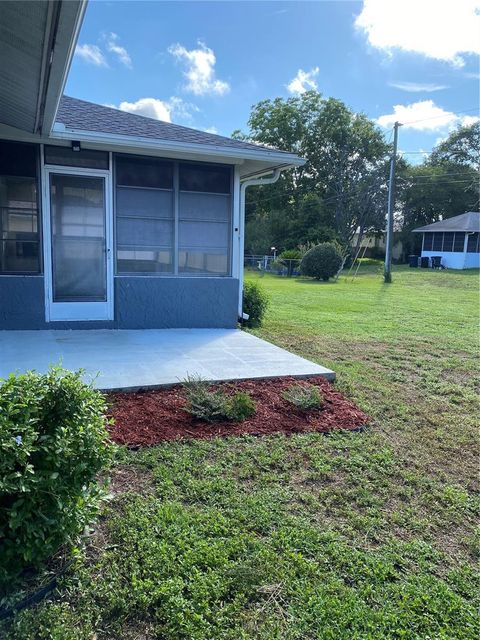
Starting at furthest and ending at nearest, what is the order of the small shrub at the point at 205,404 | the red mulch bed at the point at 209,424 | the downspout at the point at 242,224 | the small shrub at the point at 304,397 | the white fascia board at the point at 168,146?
the downspout at the point at 242,224 < the white fascia board at the point at 168,146 < the small shrub at the point at 304,397 < the small shrub at the point at 205,404 < the red mulch bed at the point at 209,424

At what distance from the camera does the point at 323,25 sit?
8.59 meters

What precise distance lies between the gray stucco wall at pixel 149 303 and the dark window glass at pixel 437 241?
89.0ft

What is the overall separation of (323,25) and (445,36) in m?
2.93

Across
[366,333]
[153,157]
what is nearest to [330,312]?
[366,333]

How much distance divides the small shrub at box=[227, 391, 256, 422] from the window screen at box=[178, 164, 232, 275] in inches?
145

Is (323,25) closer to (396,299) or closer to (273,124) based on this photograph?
(396,299)

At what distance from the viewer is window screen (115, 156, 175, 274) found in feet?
22.3

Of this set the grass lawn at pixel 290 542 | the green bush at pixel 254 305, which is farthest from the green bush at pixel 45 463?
the green bush at pixel 254 305

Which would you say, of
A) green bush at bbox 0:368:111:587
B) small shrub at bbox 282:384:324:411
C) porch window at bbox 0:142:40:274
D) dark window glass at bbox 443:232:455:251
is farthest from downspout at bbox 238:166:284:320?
dark window glass at bbox 443:232:455:251

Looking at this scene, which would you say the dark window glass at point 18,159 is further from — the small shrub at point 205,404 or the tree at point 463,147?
the tree at point 463,147

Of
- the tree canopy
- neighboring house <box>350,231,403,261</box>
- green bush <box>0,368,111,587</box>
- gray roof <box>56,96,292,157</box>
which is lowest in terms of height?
green bush <box>0,368,111,587</box>

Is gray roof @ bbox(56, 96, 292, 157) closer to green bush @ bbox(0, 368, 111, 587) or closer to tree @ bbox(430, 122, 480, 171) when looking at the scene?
green bush @ bbox(0, 368, 111, 587)

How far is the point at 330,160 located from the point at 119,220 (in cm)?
3092

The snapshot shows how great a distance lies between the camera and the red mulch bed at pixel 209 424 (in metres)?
Result: 3.56
